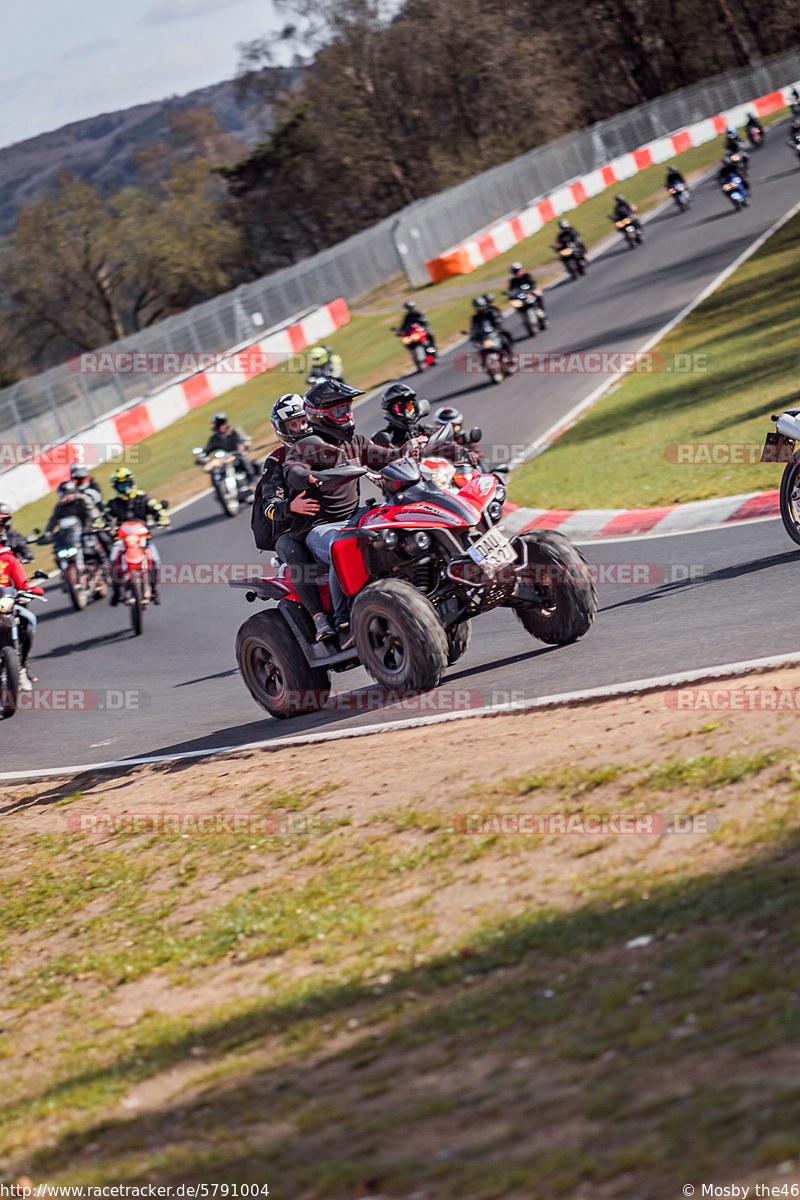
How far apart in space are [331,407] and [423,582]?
145cm

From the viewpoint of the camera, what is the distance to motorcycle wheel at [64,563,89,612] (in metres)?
19.2

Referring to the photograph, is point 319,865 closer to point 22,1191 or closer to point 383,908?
point 383,908

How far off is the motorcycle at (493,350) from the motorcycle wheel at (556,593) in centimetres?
1717

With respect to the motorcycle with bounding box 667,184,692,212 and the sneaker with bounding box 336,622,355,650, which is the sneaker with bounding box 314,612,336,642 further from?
the motorcycle with bounding box 667,184,692,212

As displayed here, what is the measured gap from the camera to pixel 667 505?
577 inches

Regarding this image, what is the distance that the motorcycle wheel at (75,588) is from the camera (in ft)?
62.8

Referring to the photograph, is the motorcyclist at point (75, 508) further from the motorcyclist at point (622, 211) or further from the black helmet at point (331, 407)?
the motorcyclist at point (622, 211)

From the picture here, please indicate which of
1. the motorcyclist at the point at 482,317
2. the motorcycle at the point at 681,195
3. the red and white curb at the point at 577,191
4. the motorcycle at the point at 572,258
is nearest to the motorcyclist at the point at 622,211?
the motorcycle at the point at 572,258

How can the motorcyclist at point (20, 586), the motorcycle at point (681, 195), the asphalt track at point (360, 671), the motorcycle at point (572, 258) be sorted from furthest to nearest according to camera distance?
1. the motorcycle at point (681, 195)
2. the motorcycle at point (572, 258)
3. the motorcyclist at point (20, 586)
4. the asphalt track at point (360, 671)

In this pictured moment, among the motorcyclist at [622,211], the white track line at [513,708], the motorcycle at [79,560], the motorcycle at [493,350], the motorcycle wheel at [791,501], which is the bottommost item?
the white track line at [513,708]

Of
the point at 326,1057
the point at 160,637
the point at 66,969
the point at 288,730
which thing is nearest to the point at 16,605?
the point at 160,637

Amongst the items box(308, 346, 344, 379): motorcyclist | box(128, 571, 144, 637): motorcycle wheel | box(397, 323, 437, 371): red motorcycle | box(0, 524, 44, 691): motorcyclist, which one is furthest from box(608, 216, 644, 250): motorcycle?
box(0, 524, 44, 691): motorcyclist

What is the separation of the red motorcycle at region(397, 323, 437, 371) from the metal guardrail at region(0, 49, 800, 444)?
1091 cm

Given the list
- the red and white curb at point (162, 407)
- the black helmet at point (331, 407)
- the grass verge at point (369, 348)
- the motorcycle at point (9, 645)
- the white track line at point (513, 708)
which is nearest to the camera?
the white track line at point (513, 708)
